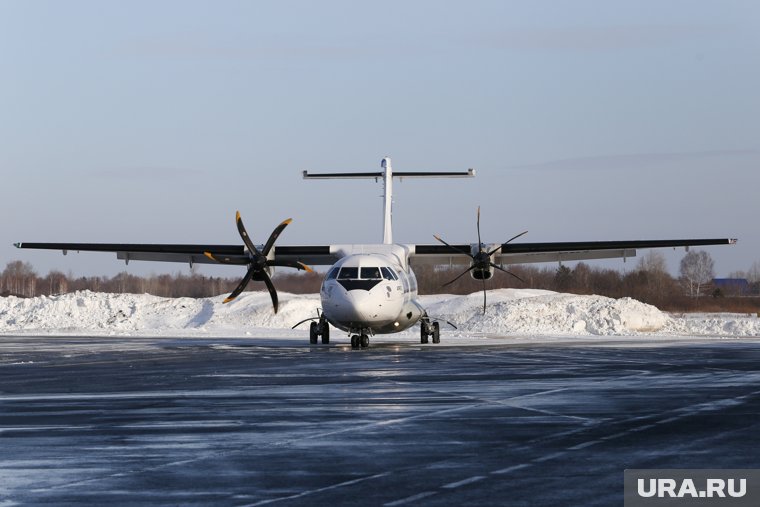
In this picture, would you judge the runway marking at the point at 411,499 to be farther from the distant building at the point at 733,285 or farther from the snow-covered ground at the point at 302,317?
the distant building at the point at 733,285

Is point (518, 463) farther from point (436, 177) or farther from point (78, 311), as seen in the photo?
point (78, 311)

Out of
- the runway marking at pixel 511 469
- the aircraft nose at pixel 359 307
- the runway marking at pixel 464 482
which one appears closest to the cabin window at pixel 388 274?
the aircraft nose at pixel 359 307

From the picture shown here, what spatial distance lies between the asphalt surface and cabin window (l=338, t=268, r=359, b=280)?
33.8ft

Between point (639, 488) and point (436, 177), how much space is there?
36.0m

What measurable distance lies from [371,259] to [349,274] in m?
1.14

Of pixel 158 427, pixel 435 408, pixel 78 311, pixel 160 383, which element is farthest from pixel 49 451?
pixel 78 311

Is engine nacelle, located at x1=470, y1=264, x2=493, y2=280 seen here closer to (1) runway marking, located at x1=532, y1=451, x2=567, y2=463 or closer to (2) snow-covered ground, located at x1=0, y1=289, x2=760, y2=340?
(2) snow-covered ground, located at x1=0, y1=289, x2=760, y2=340

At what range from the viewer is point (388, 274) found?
1280 inches

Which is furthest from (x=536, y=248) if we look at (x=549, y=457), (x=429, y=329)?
(x=549, y=457)

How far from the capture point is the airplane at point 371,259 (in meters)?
31.8

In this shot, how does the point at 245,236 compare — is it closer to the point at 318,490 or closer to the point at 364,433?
the point at 364,433

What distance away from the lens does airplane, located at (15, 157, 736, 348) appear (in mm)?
31797

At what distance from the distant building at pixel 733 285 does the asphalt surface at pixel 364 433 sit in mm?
132068

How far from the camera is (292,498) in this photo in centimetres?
759
